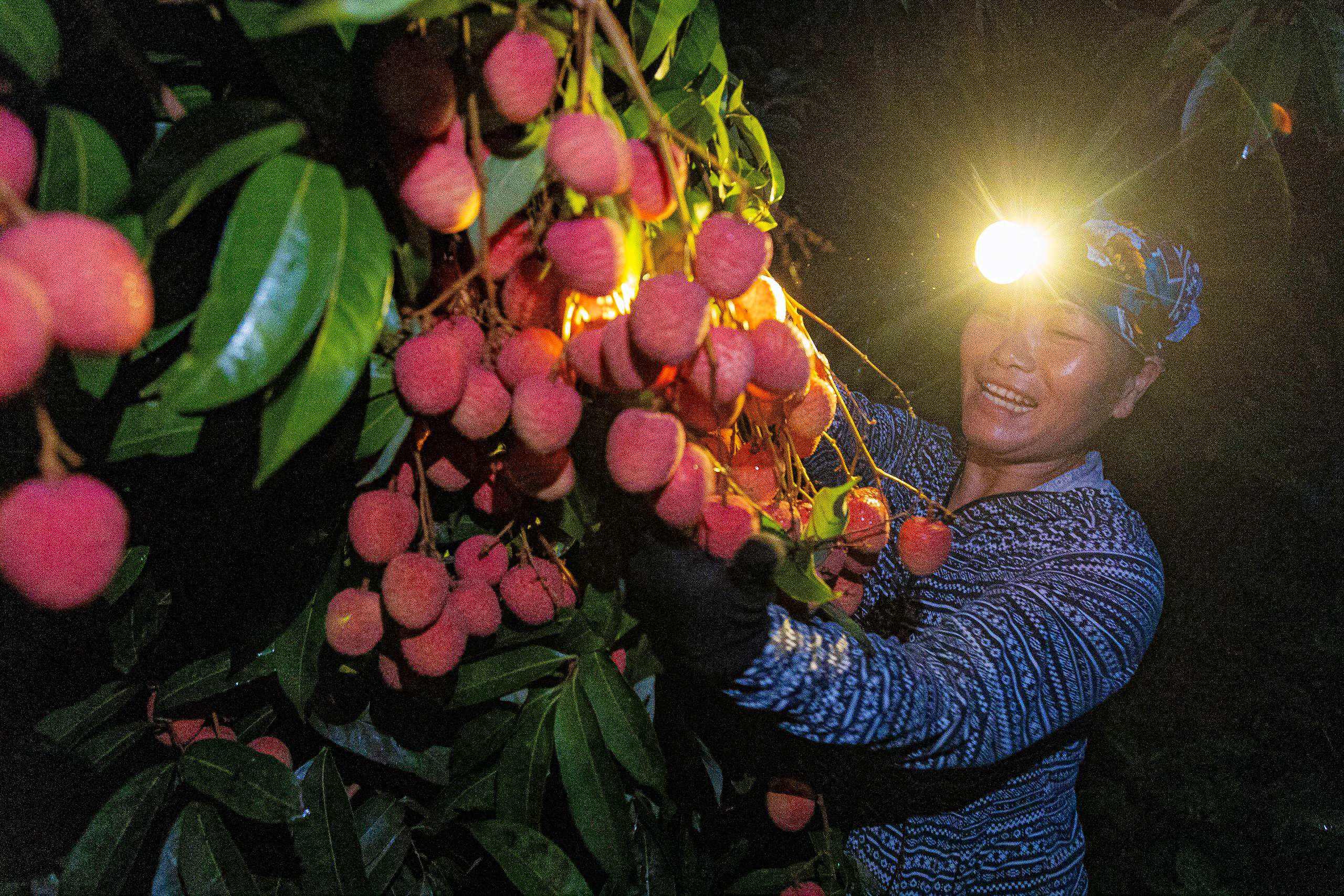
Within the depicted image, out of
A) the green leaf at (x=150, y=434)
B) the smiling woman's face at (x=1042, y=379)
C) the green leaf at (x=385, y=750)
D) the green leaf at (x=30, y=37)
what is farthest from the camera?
the smiling woman's face at (x=1042, y=379)

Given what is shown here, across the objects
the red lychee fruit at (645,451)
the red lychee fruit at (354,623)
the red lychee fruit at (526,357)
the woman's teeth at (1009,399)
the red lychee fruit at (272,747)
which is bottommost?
the red lychee fruit at (272,747)

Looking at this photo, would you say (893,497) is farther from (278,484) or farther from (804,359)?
(278,484)

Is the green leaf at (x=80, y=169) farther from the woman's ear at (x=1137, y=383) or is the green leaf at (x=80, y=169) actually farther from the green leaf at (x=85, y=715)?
the woman's ear at (x=1137, y=383)

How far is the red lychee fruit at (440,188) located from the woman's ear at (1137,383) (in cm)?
140

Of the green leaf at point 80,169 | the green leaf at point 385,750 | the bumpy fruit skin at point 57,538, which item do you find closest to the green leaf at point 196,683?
the green leaf at point 385,750

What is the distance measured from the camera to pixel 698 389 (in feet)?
1.84

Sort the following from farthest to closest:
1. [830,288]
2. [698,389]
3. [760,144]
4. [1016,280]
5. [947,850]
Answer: [830,288] → [1016,280] → [947,850] → [760,144] → [698,389]

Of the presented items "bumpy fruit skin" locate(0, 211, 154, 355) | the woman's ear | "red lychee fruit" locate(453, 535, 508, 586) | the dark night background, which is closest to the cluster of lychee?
"bumpy fruit skin" locate(0, 211, 154, 355)

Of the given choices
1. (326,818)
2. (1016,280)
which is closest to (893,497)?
(1016,280)

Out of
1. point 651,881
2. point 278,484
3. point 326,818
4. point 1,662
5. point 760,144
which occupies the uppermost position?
point 760,144

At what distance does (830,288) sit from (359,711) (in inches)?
72.2

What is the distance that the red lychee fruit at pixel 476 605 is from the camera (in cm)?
69

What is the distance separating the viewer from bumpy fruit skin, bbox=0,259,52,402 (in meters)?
0.30

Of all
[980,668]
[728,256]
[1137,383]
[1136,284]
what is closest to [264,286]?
[728,256]
